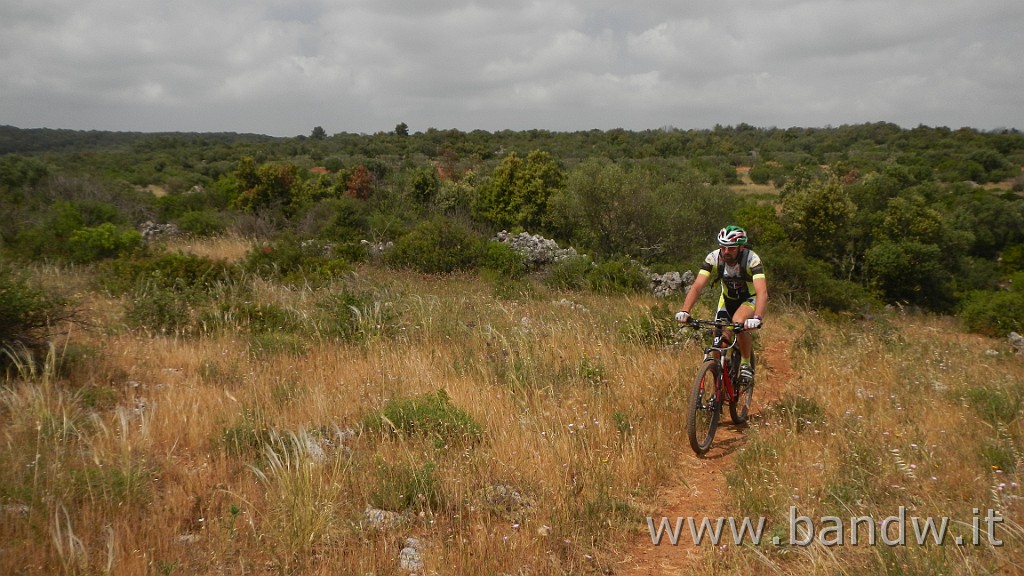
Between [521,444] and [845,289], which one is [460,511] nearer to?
[521,444]

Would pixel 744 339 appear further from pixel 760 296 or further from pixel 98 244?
pixel 98 244

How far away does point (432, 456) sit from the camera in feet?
13.9

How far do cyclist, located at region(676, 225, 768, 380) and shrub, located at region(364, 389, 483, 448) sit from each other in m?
2.16

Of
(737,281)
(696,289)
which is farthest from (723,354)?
(737,281)

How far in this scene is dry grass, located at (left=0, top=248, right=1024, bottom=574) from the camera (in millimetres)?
3273

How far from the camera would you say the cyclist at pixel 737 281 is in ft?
17.7

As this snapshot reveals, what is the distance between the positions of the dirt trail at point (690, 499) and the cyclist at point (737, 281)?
2.33ft

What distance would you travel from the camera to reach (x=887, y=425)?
5008 mm

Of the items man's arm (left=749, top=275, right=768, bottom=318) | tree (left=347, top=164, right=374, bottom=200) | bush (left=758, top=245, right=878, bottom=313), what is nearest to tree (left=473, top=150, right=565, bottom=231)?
tree (left=347, top=164, right=374, bottom=200)

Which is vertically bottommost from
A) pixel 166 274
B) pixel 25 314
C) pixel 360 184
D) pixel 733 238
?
pixel 166 274

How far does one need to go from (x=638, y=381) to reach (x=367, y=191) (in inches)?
834

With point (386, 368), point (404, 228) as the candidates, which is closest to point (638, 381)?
point (386, 368)

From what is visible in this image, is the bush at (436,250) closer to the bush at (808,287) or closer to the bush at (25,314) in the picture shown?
the bush at (808,287)

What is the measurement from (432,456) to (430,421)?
1.61 feet
